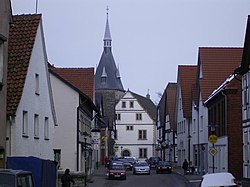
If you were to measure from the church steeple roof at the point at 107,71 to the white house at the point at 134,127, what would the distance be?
2101cm

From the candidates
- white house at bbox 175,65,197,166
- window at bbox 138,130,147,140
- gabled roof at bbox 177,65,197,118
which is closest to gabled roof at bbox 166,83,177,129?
white house at bbox 175,65,197,166

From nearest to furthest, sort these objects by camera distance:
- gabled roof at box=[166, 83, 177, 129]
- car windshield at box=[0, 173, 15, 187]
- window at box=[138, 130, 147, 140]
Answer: car windshield at box=[0, 173, 15, 187] → gabled roof at box=[166, 83, 177, 129] → window at box=[138, 130, 147, 140]

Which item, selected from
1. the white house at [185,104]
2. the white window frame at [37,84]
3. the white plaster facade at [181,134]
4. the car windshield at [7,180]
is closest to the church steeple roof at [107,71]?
the white plaster facade at [181,134]

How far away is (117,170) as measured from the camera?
176 ft

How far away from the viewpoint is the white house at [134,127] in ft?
386

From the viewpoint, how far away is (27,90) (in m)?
29.5

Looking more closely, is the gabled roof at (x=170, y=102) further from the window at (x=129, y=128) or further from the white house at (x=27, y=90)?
the white house at (x=27, y=90)

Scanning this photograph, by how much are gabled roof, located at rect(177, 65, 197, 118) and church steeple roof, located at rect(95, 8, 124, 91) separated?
223 ft

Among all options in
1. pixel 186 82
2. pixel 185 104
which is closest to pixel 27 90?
pixel 185 104

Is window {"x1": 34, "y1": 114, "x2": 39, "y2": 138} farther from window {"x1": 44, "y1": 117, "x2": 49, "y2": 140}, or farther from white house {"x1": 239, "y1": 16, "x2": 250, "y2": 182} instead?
white house {"x1": 239, "y1": 16, "x2": 250, "y2": 182}

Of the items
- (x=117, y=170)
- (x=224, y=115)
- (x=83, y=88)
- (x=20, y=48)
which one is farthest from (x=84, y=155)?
(x=20, y=48)

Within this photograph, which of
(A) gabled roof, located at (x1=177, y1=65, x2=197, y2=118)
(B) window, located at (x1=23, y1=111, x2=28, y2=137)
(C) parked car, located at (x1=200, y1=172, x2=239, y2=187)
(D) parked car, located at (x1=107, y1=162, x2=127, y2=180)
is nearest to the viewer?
(C) parked car, located at (x1=200, y1=172, x2=239, y2=187)

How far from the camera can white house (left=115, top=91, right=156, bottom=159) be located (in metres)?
118

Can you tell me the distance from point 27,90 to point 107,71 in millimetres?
111744
